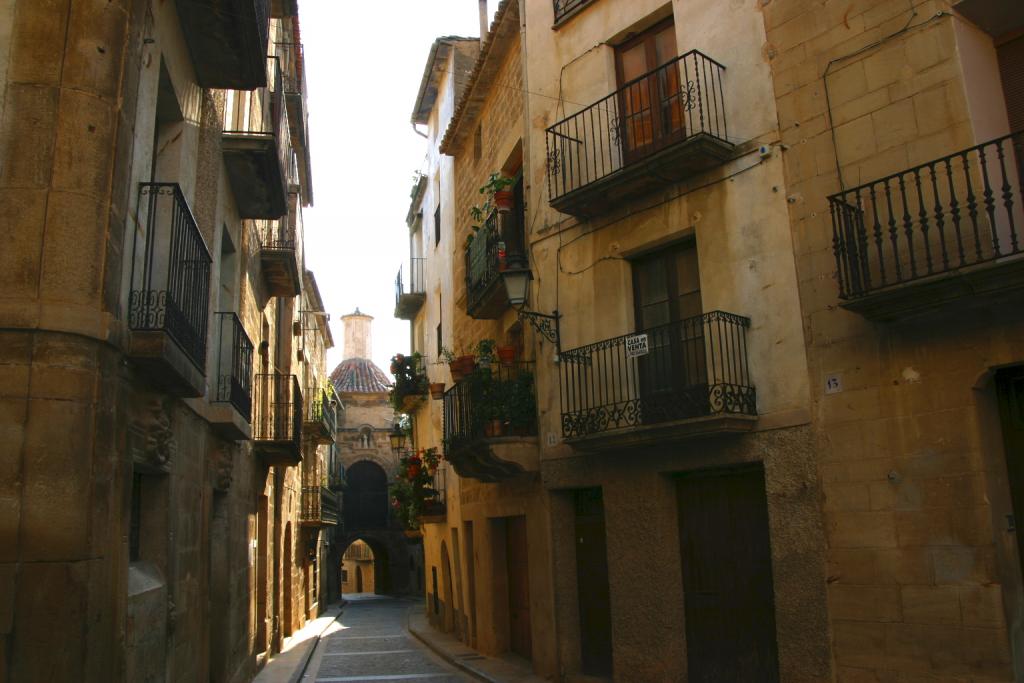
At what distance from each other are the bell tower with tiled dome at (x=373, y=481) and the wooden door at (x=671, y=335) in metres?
34.6

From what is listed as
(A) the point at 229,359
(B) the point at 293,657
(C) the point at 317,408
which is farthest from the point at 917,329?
(C) the point at 317,408

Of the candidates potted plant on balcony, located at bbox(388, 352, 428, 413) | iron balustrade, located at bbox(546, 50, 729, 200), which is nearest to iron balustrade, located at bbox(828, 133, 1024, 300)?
iron balustrade, located at bbox(546, 50, 729, 200)

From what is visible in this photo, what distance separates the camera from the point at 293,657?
1592 cm

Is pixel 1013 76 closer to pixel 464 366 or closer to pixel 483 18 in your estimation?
pixel 464 366

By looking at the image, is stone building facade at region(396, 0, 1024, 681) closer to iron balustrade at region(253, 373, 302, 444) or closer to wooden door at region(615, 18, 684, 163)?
wooden door at region(615, 18, 684, 163)

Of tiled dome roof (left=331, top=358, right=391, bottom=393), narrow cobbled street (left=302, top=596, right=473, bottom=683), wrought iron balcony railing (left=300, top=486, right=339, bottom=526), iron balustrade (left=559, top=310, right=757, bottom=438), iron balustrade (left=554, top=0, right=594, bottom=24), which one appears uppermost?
tiled dome roof (left=331, top=358, right=391, bottom=393)

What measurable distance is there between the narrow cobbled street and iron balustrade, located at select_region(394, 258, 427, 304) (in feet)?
29.4

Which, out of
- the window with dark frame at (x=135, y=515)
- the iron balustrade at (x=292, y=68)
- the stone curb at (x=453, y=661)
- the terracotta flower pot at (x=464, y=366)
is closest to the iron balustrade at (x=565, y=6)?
the terracotta flower pot at (x=464, y=366)

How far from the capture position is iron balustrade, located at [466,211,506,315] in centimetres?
1324

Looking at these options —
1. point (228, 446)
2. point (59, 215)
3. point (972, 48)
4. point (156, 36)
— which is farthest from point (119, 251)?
point (972, 48)

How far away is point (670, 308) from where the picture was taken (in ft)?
33.6

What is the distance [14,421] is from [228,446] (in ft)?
18.9

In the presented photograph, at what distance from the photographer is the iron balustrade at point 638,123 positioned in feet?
31.7

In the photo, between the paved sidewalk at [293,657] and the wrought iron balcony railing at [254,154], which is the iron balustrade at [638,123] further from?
the paved sidewalk at [293,657]
